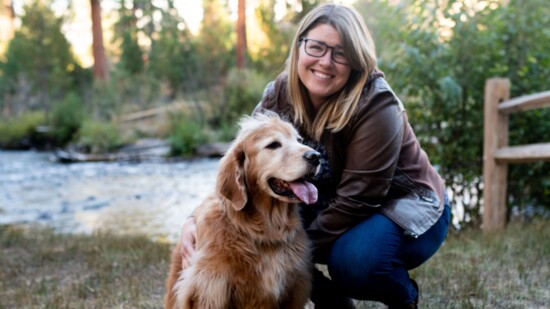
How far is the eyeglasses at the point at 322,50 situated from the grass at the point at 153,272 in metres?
1.73

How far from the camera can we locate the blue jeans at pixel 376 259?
110 inches

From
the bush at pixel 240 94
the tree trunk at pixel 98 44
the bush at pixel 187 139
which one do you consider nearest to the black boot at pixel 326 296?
the bush at pixel 187 139

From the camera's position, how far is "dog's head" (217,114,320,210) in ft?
8.69

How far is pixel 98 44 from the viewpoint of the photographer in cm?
2327

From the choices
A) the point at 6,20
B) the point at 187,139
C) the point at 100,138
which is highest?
the point at 6,20

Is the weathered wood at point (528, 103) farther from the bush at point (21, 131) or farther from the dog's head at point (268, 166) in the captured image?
the bush at point (21, 131)

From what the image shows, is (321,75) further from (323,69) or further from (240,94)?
(240,94)

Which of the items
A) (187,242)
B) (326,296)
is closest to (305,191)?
(187,242)

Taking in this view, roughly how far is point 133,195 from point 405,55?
6871 mm

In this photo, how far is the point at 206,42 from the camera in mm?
22328

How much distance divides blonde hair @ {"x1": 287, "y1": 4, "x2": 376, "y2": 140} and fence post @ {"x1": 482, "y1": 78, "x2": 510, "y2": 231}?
9.65 feet

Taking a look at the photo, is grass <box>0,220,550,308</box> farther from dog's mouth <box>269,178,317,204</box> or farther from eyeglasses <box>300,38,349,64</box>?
eyeglasses <box>300,38,349,64</box>

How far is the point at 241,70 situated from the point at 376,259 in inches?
678

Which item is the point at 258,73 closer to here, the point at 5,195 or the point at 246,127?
the point at 5,195
